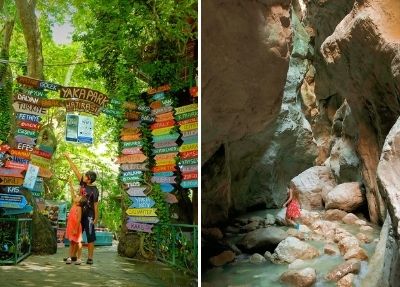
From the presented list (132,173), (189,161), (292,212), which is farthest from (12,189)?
(292,212)

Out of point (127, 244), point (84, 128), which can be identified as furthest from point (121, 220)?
point (84, 128)

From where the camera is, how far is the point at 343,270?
16.1 feet

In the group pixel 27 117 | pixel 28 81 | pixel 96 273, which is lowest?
pixel 96 273

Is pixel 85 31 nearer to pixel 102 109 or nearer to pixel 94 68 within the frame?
pixel 94 68

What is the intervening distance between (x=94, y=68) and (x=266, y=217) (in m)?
5.54

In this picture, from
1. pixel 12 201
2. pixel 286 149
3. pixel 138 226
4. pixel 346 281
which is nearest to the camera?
pixel 12 201

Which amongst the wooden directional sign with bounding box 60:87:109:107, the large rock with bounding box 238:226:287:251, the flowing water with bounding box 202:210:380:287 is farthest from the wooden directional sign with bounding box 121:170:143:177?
the large rock with bounding box 238:226:287:251

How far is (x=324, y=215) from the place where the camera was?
8.62 metres

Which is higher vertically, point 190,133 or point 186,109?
point 186,109

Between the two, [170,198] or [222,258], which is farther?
[222,258]

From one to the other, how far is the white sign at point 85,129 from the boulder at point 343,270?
3151mm

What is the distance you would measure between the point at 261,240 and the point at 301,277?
3.89 feet

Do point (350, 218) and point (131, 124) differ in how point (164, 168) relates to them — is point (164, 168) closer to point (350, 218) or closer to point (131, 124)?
point (131, 124)

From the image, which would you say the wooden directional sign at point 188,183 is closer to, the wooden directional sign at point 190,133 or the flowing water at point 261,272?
the wooden directional sign at point 190,133
